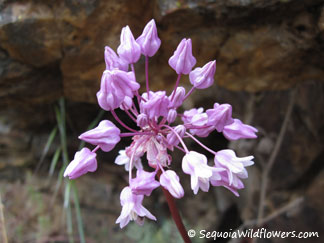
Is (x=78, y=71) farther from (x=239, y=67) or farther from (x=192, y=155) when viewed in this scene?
(x=192, y=155)

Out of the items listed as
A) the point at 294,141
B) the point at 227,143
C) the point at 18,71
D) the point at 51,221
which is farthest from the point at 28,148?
the point at 294,141

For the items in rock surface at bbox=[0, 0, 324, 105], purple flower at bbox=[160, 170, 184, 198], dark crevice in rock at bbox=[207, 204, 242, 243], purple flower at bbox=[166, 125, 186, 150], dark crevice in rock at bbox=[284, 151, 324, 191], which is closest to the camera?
purple flower at bbox=[160, 170, 184, 198]

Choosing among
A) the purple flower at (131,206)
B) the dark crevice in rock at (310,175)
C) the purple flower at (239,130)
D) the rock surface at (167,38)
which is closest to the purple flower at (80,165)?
the purple flower at (131,206)

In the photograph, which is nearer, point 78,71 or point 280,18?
point 280,18

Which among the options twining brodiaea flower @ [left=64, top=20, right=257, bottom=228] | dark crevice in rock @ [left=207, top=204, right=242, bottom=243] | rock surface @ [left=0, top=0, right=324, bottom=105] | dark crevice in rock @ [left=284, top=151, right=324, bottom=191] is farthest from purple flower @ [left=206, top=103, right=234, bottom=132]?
dark crevice in rock @ [left=207, top=204, right=242, bottom=243]

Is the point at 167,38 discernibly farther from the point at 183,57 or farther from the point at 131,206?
the point at 131,206

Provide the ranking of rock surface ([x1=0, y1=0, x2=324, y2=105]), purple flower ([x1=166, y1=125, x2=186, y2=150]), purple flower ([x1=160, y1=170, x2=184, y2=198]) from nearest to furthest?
purple flower ([x1=160, y1=170, x2=184, y2=198]), purple flower ([x1=166, y1=125, x2=186, y2=150]), rock surface ([x1=0, y1=0, x2=324, y2=105])

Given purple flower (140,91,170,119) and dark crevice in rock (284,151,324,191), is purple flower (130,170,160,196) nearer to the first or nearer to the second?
purple flower (140,91,170,119)
